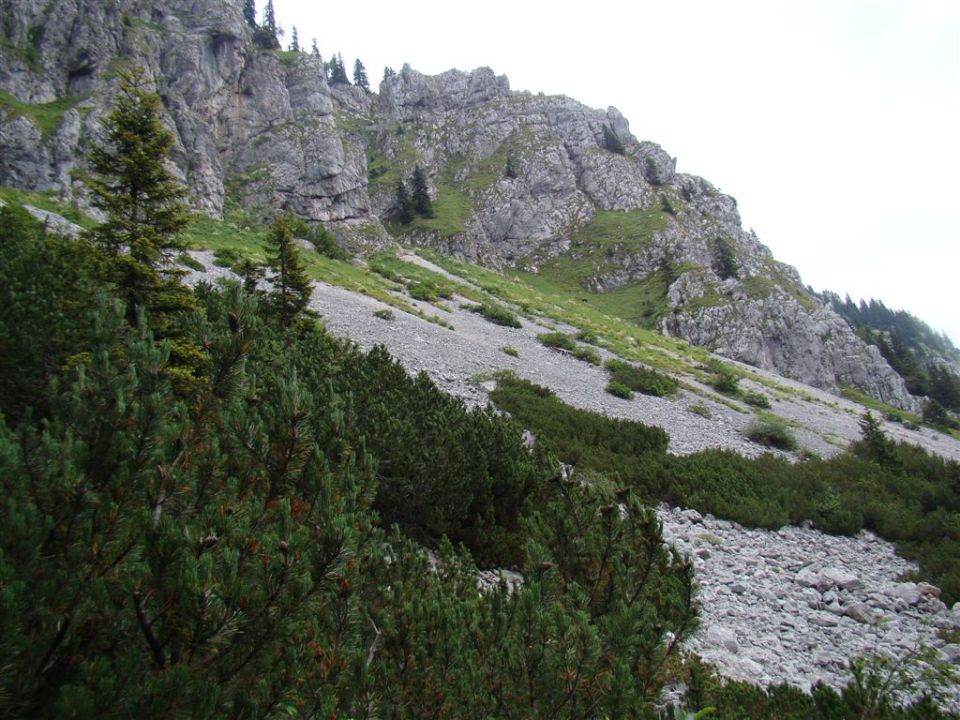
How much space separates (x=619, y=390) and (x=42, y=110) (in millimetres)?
41963

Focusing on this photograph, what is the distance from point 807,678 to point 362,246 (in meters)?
50.2

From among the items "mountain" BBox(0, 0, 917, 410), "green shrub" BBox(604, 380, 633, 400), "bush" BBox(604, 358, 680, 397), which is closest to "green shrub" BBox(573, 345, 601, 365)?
"bush" BBox(604, 358, 680, 397)

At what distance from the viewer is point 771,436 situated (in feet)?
59.8

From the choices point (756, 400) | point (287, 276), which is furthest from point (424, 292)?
point (756, 400)

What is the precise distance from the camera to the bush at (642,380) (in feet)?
72.8

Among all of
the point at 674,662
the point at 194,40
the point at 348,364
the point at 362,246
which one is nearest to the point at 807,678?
the point at 674,662

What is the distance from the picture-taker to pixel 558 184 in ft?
277

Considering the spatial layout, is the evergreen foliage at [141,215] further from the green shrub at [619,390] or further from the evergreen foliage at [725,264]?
the evergreen foliage at [725,264]

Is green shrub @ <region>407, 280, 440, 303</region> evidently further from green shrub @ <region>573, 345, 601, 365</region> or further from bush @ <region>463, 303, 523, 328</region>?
green shrub @ <region>573, 345, 601, 365</region>

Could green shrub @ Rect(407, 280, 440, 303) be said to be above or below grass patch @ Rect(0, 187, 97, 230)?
above

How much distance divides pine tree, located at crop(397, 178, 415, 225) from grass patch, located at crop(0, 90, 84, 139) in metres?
39.7

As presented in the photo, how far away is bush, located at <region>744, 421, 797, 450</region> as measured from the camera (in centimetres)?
1786

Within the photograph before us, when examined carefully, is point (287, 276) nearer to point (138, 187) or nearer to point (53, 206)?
point (138, 187)

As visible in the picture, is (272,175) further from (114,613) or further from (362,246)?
(114,613)
